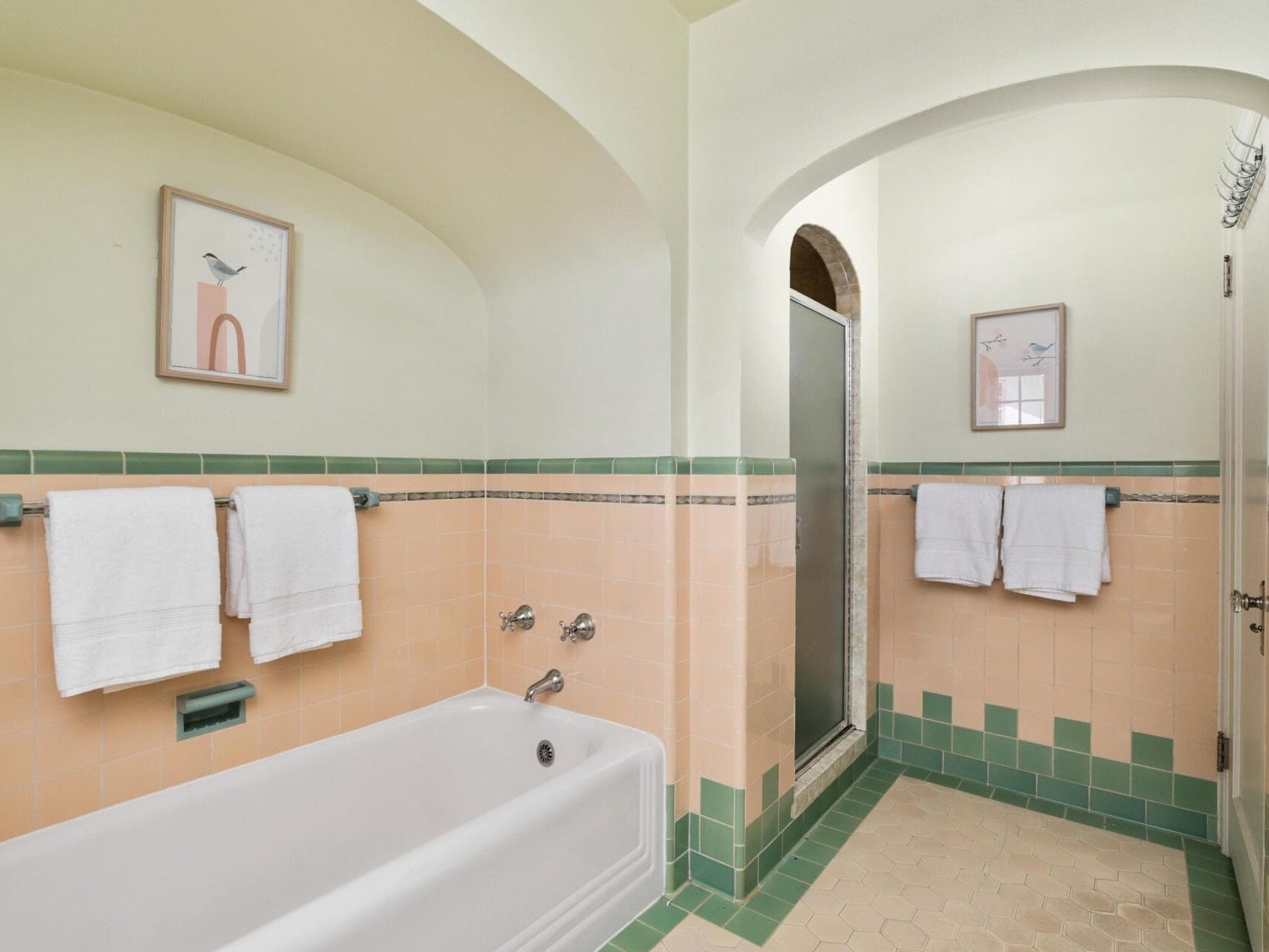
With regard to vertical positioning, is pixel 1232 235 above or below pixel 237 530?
above

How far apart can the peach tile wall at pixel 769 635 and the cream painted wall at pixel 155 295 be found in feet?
3.54

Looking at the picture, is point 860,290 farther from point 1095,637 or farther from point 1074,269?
point 1095,637

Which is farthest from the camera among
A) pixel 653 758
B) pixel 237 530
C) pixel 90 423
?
pixel 653 758

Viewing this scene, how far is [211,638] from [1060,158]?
3.05 meters

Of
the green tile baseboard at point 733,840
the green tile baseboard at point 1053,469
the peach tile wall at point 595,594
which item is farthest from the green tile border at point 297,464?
the green tile baseboard at point 1053,469

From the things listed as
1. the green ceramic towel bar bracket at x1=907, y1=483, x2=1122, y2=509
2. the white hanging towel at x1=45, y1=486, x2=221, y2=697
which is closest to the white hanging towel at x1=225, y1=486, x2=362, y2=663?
the white hanging towel at x1=45, y1=486, x2=221, y2=697

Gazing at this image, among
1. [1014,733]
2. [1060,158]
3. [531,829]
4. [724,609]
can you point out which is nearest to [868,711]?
[1014,733]

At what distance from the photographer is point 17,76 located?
4.46 ft

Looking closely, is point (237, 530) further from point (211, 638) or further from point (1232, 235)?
point (1232, 235)

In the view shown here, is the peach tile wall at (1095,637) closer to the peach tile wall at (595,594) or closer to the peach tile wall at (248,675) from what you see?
the peach tile wall at (595,594)

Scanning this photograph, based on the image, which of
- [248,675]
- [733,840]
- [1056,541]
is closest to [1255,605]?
[1056,541]

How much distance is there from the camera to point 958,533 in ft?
8.16

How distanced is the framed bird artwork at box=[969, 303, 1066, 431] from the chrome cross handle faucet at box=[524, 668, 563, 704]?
1.83 metres

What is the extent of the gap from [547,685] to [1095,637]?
1.90 m
